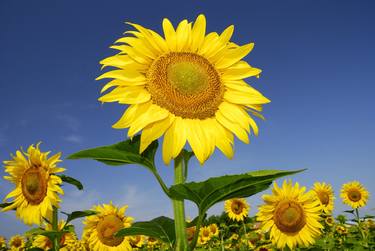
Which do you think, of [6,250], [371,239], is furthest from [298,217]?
[6,250]

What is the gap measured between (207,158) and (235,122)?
1.53 ft

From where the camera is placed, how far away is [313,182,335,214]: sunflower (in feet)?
42.3

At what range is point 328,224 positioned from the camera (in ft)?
46.0

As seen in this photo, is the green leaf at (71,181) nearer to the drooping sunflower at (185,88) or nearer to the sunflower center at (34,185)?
the sunflower center at (34,185)

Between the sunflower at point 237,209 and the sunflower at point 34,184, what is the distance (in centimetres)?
908

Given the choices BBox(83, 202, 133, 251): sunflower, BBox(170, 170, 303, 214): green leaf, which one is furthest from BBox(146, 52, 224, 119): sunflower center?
BBox(83, 202, 133, 251): sunflower

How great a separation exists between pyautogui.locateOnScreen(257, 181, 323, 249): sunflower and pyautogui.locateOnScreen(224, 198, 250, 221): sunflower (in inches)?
236

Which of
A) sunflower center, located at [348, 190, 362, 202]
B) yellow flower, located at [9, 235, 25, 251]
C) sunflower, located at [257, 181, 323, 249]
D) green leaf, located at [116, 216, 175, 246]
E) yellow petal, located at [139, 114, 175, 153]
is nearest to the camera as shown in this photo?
green leaf, located at [116, 216, 175, 246]

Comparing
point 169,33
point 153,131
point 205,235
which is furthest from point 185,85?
point 205,235

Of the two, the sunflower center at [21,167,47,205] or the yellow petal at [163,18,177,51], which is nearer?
the yellow petal at [163,18,177,51]

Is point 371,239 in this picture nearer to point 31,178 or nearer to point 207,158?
point 31,178

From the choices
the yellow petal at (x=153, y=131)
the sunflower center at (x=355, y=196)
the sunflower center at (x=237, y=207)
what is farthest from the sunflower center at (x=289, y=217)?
the sunflower center at (x=355, y=196)

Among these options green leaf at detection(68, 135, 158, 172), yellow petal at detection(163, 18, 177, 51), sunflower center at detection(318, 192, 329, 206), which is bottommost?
green leaf at detection(68, 135, 158, 172)

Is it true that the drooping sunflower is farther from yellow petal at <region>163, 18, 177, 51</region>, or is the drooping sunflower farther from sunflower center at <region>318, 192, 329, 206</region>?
sunflower center at <region>318, 192, 329, 206</region>
